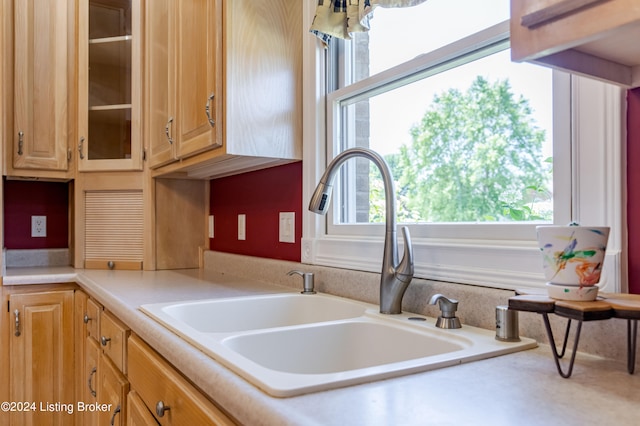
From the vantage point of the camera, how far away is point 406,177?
144 centimetres

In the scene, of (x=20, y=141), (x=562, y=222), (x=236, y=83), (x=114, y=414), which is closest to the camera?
(x=562, y=222)

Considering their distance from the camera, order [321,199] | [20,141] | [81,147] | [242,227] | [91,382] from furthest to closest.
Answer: [81,147]
[20,141]
[242,227]
[91,382]
[321,199]

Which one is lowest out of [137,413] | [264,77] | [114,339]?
[137,413]

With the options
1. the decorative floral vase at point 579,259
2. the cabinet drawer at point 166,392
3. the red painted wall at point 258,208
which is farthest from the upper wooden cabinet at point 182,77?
the decorative floral vase at point 579,259

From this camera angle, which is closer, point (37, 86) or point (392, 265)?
point (392, 265)

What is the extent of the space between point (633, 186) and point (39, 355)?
2286mm

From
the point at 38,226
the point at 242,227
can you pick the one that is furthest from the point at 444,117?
the point at 38,226

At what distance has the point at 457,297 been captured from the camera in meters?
1.08

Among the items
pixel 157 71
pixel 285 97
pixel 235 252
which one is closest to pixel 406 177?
pixel 285 97

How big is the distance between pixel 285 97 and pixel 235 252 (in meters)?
0.87

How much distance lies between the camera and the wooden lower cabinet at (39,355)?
2123mm

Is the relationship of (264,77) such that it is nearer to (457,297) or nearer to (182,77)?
(182,77)

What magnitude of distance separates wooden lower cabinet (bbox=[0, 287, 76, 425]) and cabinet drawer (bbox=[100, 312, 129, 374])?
2.12ft

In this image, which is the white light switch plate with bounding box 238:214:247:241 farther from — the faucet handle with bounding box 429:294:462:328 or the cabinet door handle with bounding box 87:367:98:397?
the faucet handle with bounding box 429:294:462:328
